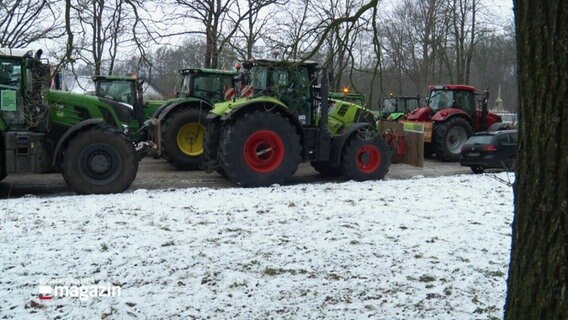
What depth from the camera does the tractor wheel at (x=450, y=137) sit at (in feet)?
53.1

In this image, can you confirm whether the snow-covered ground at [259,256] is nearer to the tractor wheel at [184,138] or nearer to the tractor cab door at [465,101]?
the tractor wheel at [184,138]

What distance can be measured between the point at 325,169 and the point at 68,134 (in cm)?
560

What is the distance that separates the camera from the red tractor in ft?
53.4

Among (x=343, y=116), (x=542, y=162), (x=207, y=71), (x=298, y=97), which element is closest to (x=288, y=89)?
(x=298, y=97)

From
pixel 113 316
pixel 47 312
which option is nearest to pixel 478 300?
pixel 113 316

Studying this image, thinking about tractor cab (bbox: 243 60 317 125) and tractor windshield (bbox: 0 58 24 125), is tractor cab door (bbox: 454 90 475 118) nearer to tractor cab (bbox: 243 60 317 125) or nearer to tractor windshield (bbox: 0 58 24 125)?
tractor cab (bbox: 243 60 317 125)

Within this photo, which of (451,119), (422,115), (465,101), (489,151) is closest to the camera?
(489,151)

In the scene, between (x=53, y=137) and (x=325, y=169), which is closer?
(x=53, y=137)

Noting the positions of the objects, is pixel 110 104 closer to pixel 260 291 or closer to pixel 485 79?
pixel 260 291

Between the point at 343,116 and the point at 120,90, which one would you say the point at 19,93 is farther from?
the point at 343,116

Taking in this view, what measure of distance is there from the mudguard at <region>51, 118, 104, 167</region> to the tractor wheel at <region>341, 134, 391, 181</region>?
16.2 feet

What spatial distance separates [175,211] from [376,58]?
152 inches

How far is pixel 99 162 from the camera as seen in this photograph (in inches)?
370

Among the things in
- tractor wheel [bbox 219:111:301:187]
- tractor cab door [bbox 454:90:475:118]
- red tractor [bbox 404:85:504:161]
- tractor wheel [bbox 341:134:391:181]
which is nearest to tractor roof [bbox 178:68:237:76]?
tractor wheel [bbox 219:111:301:187]
